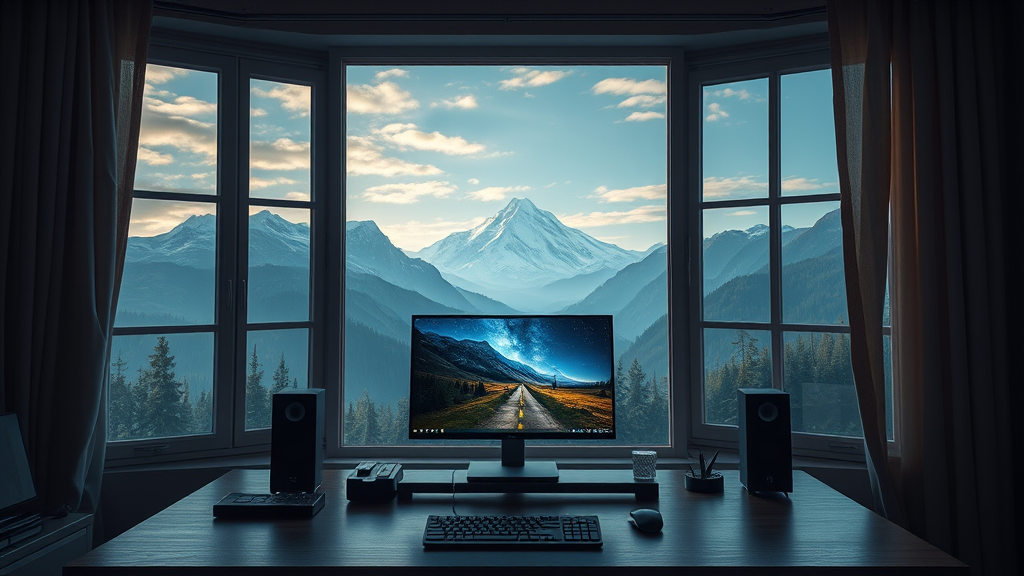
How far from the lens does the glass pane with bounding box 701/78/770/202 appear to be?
8.64 ft

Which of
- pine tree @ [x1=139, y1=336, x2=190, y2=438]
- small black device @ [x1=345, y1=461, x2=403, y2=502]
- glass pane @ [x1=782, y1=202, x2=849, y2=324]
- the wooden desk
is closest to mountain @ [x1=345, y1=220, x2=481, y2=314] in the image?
pine tree @ [x1=139, y1=336, x2=190, y2=438]

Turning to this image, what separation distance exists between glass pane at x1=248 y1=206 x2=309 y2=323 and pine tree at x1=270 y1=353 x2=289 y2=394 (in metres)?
0.19

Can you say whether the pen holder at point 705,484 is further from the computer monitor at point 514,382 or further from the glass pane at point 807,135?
the glass pane at point 807,135

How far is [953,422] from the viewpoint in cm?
215

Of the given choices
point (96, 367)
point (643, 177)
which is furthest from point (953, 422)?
point (96, 367)

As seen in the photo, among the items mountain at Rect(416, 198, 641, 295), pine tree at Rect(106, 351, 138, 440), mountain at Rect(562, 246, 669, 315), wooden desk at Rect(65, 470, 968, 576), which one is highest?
mountain at Rect(416, 198, 641, 295)

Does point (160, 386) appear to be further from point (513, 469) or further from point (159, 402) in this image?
point (513, 469)

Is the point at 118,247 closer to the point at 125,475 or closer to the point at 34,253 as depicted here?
the point at 34,253

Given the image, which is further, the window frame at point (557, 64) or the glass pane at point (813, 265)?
the window frame at point (557, 64)

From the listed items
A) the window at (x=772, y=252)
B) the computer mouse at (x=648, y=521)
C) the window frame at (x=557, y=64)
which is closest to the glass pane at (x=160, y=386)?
the window frame at (x=557, y=64)

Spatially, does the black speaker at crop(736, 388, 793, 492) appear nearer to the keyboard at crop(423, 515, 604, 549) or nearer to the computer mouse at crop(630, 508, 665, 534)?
the computer mouse at crop(630, 508, 665, 534)

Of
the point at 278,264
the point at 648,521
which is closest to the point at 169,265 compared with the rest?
the point at 278,264

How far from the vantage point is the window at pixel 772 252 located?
2.52 meters

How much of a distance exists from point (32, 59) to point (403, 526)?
2005 millimetres
